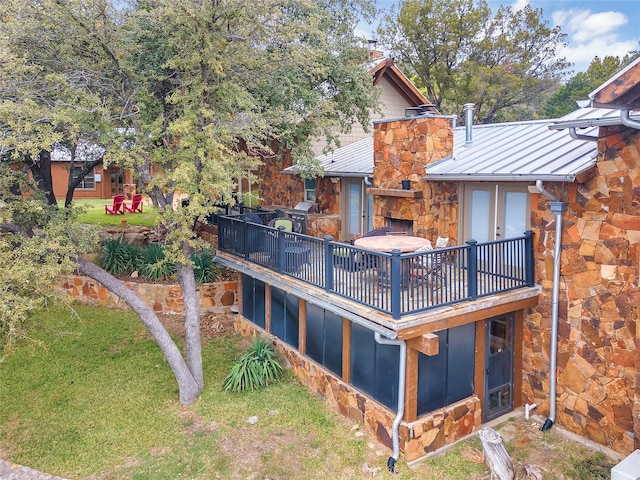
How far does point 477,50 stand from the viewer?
25234 millimetres

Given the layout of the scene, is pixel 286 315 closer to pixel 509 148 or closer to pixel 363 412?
pixel 363 412

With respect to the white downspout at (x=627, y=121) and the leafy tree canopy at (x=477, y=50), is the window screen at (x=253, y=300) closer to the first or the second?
the white downspout at (x=627, y=121)

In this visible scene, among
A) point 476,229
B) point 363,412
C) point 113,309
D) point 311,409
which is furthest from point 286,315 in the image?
point 113,309

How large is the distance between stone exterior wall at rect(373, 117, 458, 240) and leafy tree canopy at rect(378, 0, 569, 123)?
15.7 meters

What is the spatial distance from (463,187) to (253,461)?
6471 millimetres

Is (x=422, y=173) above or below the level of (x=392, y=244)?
above

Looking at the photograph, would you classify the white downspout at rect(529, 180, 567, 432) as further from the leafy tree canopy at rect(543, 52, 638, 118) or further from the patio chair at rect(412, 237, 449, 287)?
the leafy tree canopy at rect(543, 52, 638, 118)

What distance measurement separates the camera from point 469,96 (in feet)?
82.8

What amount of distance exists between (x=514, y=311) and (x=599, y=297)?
138 centimetres

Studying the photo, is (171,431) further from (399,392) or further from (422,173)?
(422,173)

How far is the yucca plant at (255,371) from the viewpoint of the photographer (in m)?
9.67

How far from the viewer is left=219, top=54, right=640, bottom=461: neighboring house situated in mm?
6973

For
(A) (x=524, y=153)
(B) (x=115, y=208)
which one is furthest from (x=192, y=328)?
(B) (x=115, y=208)

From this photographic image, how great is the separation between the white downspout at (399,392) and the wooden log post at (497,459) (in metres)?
1.25
